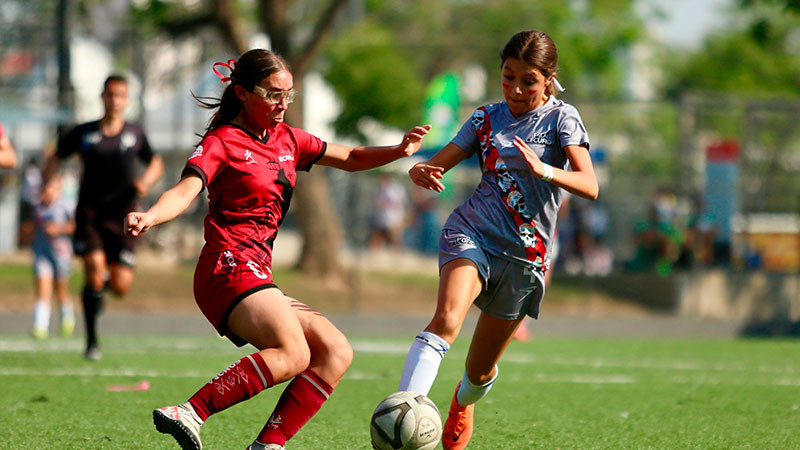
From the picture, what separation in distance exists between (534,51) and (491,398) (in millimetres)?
3019

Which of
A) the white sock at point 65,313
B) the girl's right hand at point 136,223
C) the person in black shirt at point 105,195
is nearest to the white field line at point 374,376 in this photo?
the person in black shirt at point 105,195

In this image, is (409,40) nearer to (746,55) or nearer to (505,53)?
(746,55)

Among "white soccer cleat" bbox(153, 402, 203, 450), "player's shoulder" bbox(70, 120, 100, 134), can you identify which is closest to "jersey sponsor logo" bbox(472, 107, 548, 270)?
"white soccer cleat" bbox(153, 402, 203, 450)

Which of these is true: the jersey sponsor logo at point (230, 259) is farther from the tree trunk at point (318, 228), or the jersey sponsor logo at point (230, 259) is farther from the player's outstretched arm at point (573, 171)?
the tree trunk at point (318, 228)

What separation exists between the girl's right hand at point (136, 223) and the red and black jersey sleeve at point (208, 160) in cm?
38

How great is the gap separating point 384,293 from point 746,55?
3841 cm

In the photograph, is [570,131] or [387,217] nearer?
[570,131]

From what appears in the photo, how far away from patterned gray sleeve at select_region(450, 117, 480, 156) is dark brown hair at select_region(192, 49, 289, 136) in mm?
981

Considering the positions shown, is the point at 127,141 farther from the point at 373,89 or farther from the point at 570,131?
the point at 373,89

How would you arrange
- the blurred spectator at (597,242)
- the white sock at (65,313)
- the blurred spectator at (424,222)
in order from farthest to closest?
the blurred spectator at (597,242) < the blurred spectator at (424,222) < the white sock at (65,313)

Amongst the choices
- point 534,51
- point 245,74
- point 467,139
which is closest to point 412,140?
point 467,139

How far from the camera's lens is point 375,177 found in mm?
19281

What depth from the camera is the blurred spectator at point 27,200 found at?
1811 cm

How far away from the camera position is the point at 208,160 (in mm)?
4684
